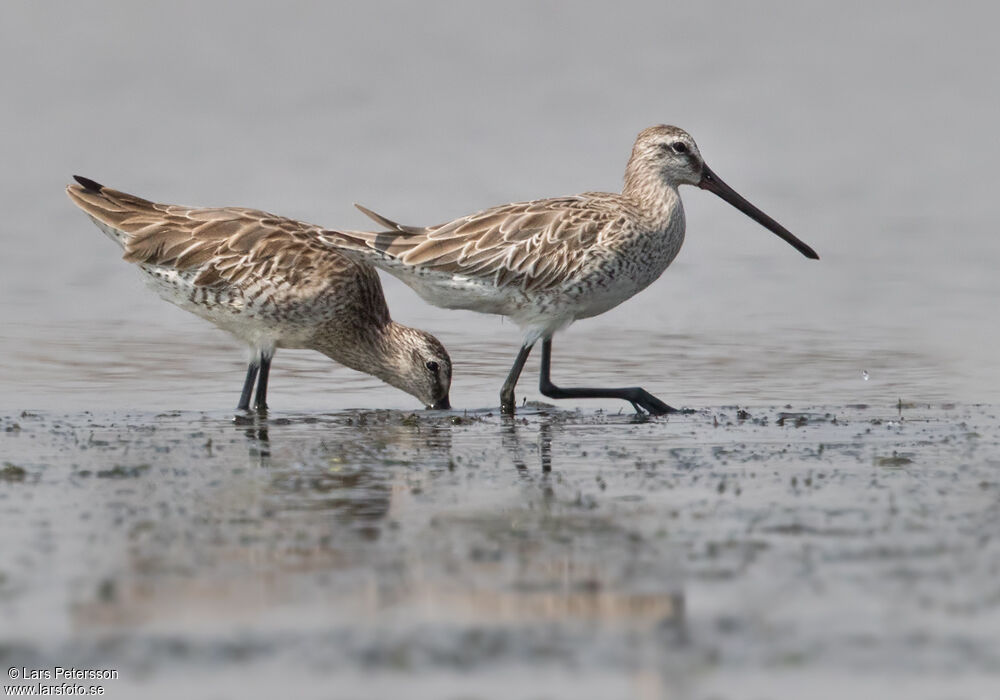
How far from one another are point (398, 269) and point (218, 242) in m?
1.22

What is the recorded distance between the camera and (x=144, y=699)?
15.3 feet

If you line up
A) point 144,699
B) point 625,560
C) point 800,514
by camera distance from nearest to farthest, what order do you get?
point 144,699, point 625,560, point 800,514

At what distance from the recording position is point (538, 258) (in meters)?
10.9

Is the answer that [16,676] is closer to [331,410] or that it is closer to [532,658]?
[532,658]

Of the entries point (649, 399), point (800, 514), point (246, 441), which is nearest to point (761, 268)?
point (649, 399)

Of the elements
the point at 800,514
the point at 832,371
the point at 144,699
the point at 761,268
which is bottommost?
the point at 144,699

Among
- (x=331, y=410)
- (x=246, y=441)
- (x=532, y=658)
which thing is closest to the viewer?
(x=532, y=658)

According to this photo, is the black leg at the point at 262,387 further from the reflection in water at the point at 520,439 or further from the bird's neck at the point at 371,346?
the reflection in water at the point at 520,439

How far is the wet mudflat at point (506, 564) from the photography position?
4.90 metres

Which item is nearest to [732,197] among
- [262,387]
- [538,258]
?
[538,258]

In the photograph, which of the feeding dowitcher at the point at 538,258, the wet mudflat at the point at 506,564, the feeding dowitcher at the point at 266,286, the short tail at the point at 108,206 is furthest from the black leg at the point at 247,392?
the wet mudflat at the point at 506,564

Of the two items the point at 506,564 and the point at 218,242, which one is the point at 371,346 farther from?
the point at 506,564

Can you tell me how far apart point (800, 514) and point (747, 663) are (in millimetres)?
1978

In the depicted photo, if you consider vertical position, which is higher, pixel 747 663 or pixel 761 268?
pixel 761 268
